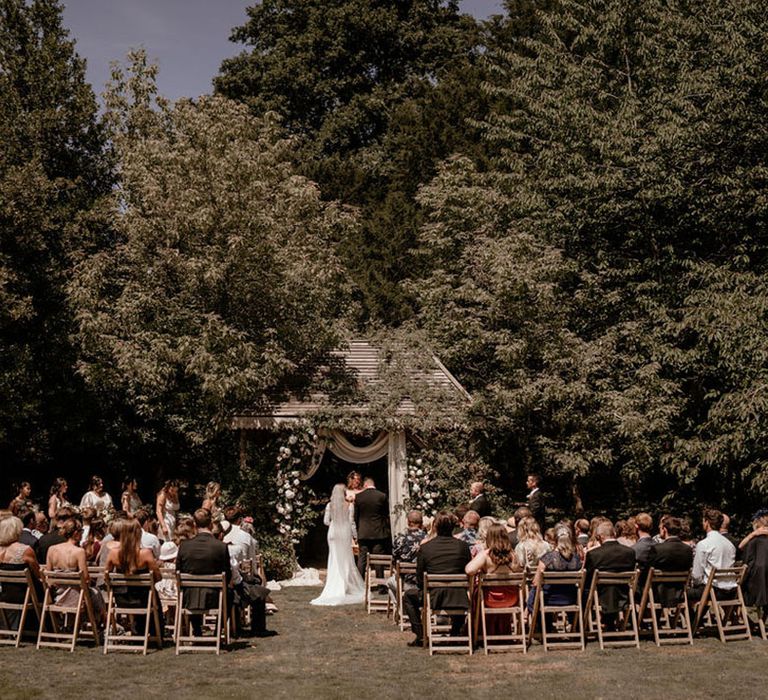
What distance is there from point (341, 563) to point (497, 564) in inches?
186

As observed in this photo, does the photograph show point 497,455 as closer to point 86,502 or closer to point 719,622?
point 86,502

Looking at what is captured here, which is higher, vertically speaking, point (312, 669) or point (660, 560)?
point (660, 560)

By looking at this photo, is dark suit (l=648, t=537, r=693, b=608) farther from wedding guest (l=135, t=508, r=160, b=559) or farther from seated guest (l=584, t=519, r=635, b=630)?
wedding guest (l=135, t=508, r=160, b=559)

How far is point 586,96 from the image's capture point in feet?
77.0

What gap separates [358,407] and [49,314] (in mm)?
7755

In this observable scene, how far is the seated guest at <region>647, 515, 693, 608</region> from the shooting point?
11531 millimetres

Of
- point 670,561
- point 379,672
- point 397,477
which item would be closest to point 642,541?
point 670,561

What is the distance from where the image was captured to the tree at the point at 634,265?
66.8 ft

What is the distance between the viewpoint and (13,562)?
37.6ft

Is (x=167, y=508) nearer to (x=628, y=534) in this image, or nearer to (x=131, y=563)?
(x=131, y=563)

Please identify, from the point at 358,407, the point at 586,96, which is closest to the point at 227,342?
the point at 358,407

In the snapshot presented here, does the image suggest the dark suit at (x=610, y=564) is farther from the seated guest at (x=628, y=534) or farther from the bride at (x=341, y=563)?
the bride at (x=341, y=563)

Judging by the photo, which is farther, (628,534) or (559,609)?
(628,534)

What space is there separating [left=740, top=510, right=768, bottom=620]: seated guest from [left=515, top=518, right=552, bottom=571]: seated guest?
248cm
